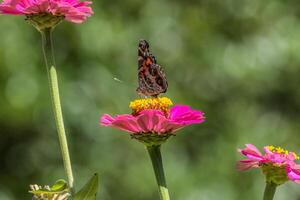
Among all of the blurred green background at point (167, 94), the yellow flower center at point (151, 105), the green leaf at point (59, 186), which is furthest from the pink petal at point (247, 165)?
the blurred green background at point (167, 94)

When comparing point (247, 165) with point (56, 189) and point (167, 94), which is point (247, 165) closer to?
point (56, 189)

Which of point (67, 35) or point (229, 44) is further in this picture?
point (229, 44)

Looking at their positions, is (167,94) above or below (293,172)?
above

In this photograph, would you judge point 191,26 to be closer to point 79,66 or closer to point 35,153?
point 79,66

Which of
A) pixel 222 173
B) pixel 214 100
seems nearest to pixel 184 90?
pixel 214 100

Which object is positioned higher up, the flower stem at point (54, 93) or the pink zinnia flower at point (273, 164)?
the flower stem at point (54, 93)

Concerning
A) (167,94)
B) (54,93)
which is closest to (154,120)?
(54,93)

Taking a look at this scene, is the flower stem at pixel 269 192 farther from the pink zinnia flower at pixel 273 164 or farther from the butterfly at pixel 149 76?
the butterfly at pixel 149 76
